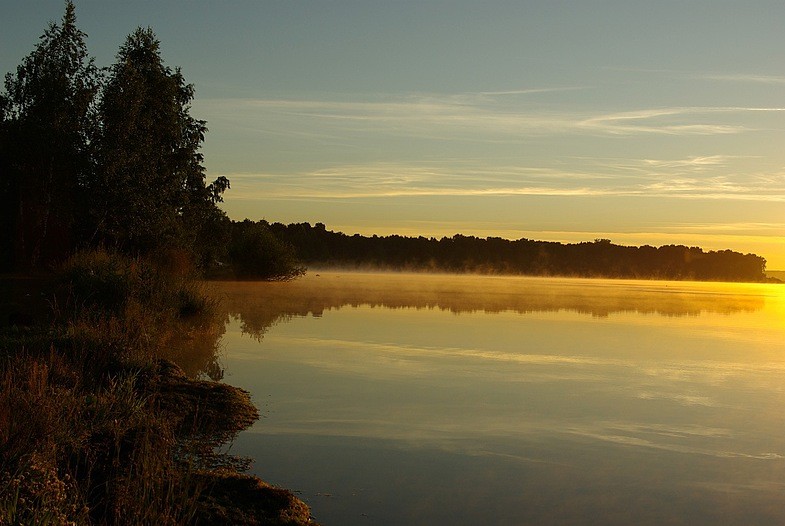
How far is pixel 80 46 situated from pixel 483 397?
77.4ft

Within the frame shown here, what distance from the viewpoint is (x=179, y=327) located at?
21125 mm

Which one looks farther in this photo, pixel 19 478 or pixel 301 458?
pixel 301 458

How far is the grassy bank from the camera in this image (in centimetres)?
615

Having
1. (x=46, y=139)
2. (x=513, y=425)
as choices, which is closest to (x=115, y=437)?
(x=513, y=425)

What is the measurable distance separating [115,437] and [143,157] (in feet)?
84.4

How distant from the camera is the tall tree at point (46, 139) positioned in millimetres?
29656

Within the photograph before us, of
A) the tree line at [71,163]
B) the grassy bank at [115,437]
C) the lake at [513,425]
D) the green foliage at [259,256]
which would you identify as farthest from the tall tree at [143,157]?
the green foliage at [259,256]

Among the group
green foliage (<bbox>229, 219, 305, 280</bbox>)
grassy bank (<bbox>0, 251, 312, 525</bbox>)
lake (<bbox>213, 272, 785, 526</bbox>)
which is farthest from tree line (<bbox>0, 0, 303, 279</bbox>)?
green foliage (<bbox>229, 219, 305, 280</bbox>)

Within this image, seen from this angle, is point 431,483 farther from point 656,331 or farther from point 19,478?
point 656,331

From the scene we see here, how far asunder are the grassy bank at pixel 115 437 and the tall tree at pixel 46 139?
14.4 m

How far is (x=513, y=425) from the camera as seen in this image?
38.4ft

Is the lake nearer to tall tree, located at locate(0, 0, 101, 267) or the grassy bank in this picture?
the grassy bank

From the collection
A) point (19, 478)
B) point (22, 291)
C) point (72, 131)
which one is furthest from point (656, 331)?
point (19, 478)

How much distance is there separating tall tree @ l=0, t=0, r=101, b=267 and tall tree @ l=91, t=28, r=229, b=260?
916 mm
